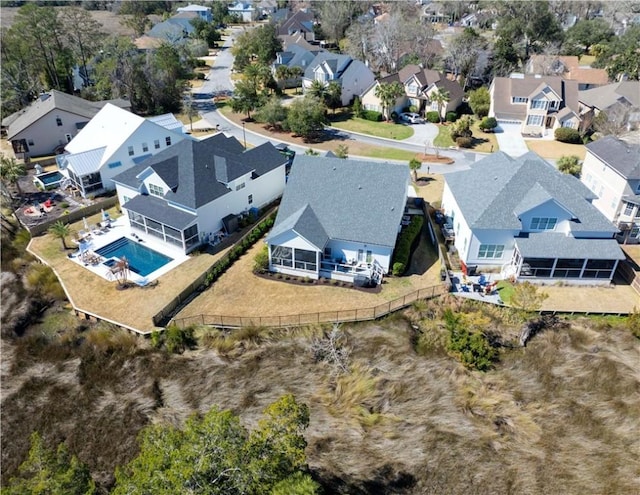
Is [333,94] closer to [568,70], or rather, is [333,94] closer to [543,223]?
[568,70]

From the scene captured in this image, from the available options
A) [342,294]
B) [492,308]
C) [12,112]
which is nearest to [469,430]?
[492,308]

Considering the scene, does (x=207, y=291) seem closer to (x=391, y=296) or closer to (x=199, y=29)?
(x=391, y=296)

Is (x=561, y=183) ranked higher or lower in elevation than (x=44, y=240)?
higher

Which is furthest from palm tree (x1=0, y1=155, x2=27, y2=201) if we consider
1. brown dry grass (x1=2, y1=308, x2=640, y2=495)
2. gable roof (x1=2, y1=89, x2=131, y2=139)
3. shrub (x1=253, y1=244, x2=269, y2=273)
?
shrub (x1=253, y1=244, x2=269, y2=273)

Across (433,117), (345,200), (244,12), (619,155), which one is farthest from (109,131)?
(244,12)

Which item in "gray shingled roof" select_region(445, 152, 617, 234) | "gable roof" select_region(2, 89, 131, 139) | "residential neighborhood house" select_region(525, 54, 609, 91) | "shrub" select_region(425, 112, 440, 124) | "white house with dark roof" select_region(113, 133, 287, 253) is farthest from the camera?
"residential neighborhood house" select_region(525, 54, 609, 91)

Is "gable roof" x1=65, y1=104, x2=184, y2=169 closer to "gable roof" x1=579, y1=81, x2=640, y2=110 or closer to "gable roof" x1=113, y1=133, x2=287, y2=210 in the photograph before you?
"gable roof" x1=113, y1=133, x2=287, y2=210

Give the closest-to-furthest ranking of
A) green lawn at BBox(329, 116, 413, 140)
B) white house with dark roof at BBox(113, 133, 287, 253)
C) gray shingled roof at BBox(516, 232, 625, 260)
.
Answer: gray shingled roof at BBox(516, 232, 625, 260) → white house with dark roof at BBox(113, 133, 287, 253) → green lawn at BBox(329, 116, 413, 140)

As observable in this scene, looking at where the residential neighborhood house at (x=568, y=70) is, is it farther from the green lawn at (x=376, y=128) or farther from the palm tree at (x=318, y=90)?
the palm tree at (x=318, y=90)
